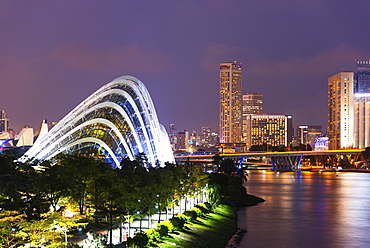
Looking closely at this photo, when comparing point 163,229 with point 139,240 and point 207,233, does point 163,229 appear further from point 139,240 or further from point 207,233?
point 207,233

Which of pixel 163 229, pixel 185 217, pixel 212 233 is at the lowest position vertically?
pixel 212 233

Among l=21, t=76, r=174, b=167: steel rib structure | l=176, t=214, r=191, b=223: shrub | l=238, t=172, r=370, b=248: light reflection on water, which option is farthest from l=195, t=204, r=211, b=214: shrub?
l=21, t=76, r=174, b=167: steel rib structure

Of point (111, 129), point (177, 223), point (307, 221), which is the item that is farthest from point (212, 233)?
point (111, 129)

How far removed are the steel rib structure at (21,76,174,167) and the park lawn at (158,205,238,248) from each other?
933 inches

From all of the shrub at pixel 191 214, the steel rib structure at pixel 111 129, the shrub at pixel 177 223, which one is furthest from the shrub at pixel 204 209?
the steel rib structure at pixel 111 129

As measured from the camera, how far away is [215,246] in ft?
143

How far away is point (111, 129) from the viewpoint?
79375mm

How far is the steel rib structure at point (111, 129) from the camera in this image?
7838 centimetres

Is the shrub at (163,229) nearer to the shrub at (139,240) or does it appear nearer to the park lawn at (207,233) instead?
the park lawn at (207,233)

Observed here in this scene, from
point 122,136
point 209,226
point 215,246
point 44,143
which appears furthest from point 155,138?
point 215,246

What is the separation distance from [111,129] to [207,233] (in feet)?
120

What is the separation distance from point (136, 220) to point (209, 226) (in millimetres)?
8581

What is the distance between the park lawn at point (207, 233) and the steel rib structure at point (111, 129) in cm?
2370

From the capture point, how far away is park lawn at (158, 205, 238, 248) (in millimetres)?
38969
